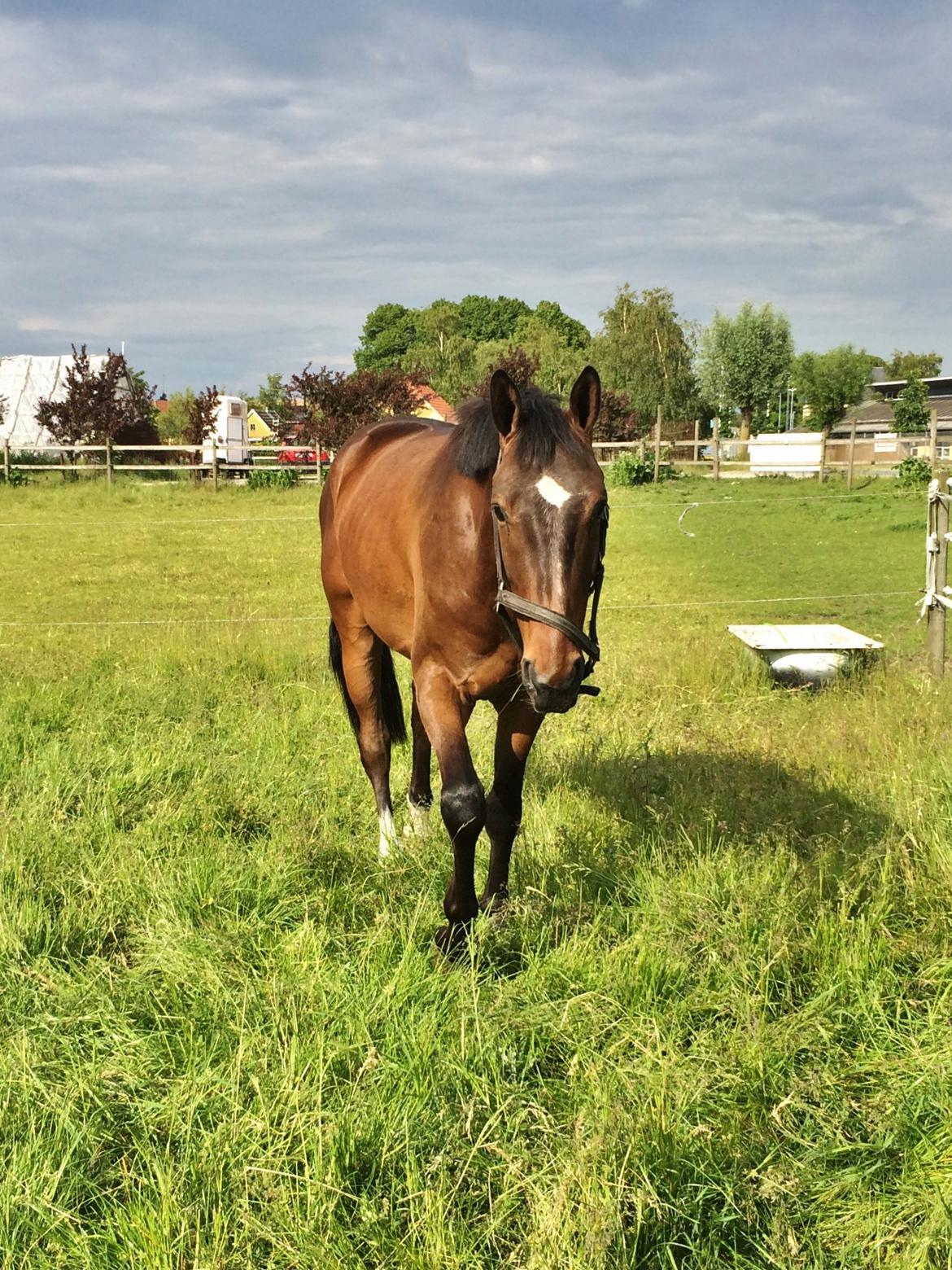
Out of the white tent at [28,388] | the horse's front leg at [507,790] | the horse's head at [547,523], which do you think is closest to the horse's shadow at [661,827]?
the horse's front leg at [507,790]

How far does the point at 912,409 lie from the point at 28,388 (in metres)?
52.1

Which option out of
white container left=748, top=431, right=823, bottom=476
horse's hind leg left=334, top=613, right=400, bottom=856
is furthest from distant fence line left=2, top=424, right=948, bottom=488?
horse's hind leg left=334, top=613, right=400, bottom=856

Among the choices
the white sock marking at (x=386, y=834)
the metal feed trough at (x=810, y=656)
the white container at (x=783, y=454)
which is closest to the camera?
the white sock marking at (x=386, y=834)

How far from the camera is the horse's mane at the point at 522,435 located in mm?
2939

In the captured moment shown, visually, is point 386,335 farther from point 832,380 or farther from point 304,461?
point 304,461

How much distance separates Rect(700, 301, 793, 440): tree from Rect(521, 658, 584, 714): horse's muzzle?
63.7 metres

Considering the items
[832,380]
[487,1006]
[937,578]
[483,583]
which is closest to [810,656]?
[937,578]

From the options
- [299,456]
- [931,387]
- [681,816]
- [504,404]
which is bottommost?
[681,816]

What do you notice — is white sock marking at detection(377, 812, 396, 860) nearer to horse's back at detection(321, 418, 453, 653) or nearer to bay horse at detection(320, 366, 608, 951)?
bay horse at detection(320, 366, 608, 951)

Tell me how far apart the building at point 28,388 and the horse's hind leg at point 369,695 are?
40.8 meters

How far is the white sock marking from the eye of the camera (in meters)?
4.15

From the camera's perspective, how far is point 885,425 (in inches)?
3150

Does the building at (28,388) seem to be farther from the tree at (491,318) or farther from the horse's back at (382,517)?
the tree at (491,318)

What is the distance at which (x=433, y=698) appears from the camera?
3568mm
